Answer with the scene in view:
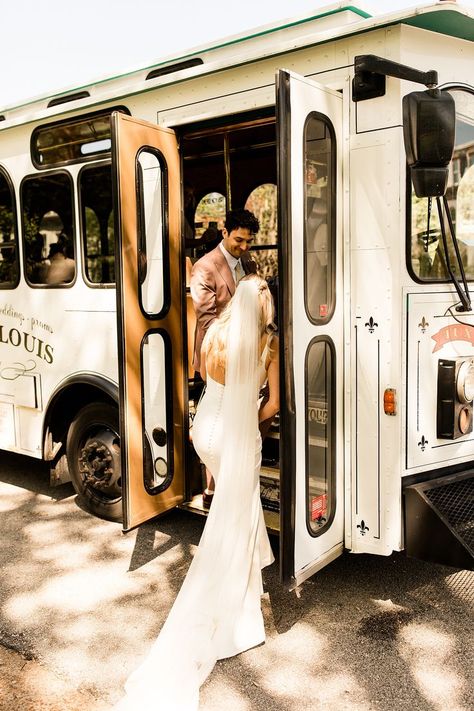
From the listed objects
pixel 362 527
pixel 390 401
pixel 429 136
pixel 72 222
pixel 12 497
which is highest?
pixel 429 136

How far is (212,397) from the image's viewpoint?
367 cm

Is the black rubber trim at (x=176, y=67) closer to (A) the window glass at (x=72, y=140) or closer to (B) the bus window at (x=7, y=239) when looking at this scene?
(A) the window glass at (x=72, y=140)

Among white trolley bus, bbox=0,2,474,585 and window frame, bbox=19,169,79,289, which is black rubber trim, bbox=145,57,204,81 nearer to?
white trolley bus, bbox=0,2,474,585

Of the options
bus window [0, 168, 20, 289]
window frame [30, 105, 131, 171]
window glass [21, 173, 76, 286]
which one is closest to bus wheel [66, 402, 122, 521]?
window glass [21, 173, 76, 286]

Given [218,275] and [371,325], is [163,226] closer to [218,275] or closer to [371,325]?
[218,275]

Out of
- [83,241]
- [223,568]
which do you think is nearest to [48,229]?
[83,241]

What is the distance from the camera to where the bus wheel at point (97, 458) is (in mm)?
4848

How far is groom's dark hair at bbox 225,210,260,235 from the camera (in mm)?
4430

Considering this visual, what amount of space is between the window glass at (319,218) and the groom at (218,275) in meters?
1.06

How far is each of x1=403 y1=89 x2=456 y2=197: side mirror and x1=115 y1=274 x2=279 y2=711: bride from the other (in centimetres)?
93

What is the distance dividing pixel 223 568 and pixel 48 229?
288 cm

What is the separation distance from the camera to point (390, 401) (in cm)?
339

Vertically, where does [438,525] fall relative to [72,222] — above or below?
below

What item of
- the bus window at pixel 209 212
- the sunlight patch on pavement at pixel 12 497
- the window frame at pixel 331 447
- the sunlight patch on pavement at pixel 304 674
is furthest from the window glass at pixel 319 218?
the sunlight patch on pavement at pixel 12 497
